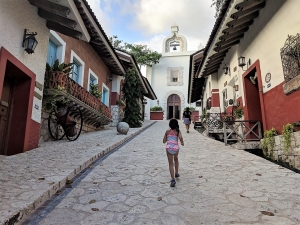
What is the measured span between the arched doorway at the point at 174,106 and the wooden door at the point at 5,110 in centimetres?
2607

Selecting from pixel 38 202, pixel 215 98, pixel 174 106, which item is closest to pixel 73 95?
pixel 38 202

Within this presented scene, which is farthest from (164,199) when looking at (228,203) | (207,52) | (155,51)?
(155,51)

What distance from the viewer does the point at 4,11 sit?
4.68 m

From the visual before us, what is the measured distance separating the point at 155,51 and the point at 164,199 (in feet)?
99.2

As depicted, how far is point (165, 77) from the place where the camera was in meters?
31.6

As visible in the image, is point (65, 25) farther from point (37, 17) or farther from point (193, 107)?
point (193, 107)

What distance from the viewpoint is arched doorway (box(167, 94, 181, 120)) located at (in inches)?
1220

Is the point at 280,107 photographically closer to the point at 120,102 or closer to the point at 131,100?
the point at 131,100

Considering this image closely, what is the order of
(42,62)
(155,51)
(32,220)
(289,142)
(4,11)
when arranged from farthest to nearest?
1. (155,51)
2. (42,62)
3. (289,142)
4. (4,11)
5. (32,220)

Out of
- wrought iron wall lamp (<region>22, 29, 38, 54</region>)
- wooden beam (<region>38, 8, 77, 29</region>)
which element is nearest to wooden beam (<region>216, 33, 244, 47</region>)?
wooden beam (<region>38, 8, 77, 29</region>)

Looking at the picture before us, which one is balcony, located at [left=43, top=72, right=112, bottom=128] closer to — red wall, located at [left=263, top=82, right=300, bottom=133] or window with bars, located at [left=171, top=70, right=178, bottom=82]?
red wall, located at [left=263, top=82, right=300, bottom=133]

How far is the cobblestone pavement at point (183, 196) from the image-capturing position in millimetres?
2668

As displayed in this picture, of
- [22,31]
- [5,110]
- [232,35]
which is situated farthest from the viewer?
[232,35]

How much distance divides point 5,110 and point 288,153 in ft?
22.9
